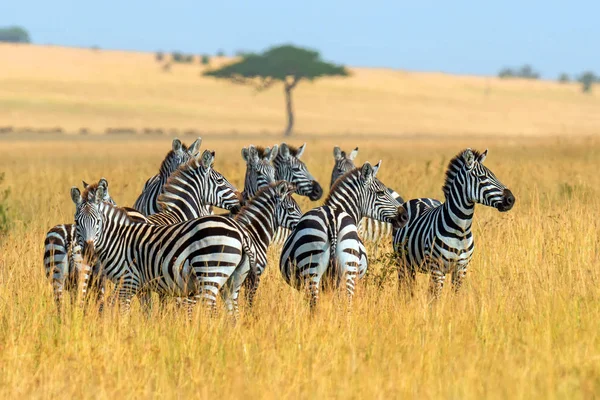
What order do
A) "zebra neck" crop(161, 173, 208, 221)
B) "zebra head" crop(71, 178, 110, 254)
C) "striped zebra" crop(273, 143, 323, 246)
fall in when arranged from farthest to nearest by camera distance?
"striped zebra" crop(273, 143, 323, 246) → "zebra neck" crop(161, 173, 208, 221) → "zebra head" crop(71, 178, 110, 254)

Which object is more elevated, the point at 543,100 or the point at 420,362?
the point at 543,100

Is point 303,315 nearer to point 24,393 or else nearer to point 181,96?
point 24,393

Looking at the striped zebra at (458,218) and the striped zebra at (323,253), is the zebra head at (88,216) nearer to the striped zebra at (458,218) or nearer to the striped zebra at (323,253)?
the striped zebra at (323,253)

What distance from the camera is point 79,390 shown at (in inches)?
243

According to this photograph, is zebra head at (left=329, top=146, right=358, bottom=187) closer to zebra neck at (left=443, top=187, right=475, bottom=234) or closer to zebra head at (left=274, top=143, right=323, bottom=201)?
zebra head at (left=274, top=143, right=323, bottom=201)

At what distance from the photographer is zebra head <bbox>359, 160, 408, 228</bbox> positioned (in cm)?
952

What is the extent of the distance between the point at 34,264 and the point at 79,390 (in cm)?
426

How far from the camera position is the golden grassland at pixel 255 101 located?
9056cm

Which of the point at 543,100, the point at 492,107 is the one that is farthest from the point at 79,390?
the point at 543,100

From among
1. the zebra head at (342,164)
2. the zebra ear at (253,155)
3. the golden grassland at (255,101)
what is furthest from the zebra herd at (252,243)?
the golden grassland at (255,101)

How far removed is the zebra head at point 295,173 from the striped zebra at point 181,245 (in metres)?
3.05

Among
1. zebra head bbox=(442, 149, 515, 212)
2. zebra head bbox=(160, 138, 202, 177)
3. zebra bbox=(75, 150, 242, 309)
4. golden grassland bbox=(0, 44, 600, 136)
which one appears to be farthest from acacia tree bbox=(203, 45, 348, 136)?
zebra head bbox=(442, 149, 515, 212)

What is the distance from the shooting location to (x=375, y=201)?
9.58m

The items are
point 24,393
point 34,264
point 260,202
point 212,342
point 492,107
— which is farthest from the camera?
point 492,107
